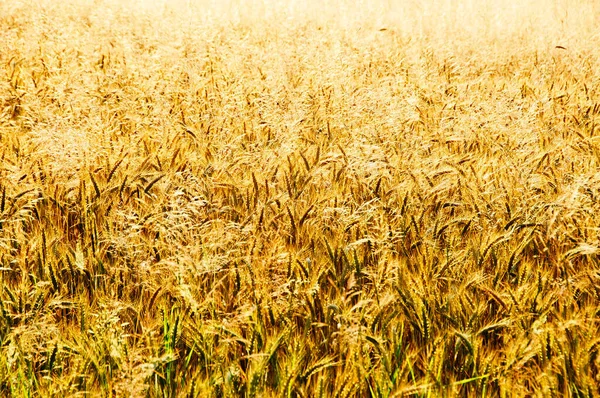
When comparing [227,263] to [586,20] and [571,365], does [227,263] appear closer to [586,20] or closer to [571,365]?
[571,365]

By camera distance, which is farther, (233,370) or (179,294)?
(179,294)

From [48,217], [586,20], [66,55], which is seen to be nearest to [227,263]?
[48,217]

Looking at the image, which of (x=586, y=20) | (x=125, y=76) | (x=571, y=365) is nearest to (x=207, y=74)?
(x=125, y=76)

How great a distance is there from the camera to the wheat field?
1.48m

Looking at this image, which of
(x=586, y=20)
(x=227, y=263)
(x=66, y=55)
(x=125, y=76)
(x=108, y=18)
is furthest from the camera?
(x=586, y=20)

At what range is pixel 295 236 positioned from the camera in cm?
208

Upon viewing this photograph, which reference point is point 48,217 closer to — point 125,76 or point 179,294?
point 179,294

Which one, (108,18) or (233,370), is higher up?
(108,18)

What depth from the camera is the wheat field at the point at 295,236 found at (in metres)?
1.48

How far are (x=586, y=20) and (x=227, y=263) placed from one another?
21.5ft

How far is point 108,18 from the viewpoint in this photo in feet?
20.2

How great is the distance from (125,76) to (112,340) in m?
3.07

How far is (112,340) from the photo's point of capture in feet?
4.82

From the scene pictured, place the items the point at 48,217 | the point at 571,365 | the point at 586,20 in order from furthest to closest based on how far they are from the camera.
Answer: the point at 586,20 < the point at 48,217 < the point at 571,365
